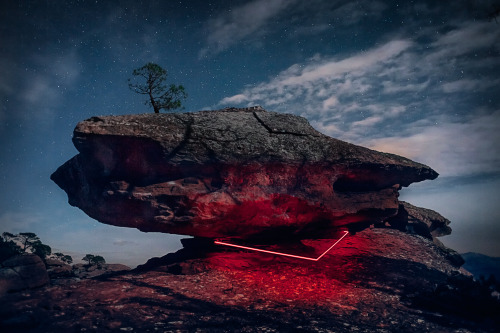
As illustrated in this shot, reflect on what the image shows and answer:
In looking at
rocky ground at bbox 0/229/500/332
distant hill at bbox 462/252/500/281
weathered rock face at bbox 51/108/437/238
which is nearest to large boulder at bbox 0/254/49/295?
rocky ground at bbox 0/229/500/332

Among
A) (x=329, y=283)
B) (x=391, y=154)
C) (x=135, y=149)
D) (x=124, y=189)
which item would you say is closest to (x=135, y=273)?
(x=124, y=189)

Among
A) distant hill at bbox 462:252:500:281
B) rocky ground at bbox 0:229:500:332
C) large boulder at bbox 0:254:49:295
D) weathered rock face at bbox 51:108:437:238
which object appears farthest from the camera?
distant hill at bbox 462:252:500:281

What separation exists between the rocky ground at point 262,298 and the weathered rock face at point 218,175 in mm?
2400

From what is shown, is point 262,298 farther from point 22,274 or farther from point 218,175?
point 22,274

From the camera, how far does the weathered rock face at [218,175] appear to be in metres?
12.5

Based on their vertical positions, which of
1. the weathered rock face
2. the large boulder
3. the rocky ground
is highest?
the weathered rock face

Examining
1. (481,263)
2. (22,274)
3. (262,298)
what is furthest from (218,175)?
(481,263)

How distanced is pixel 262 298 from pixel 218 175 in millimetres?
6519

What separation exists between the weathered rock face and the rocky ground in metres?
A: 2.40

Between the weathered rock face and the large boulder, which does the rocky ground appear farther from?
the weathered rock face

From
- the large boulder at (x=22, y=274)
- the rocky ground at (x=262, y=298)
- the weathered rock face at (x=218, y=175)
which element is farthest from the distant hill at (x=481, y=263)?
the large boulder at (x=22, y=274)

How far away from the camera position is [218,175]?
1315 centimetres

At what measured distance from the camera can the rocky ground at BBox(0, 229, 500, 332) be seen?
8297mm

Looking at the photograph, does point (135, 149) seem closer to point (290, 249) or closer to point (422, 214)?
point (290, 249)
